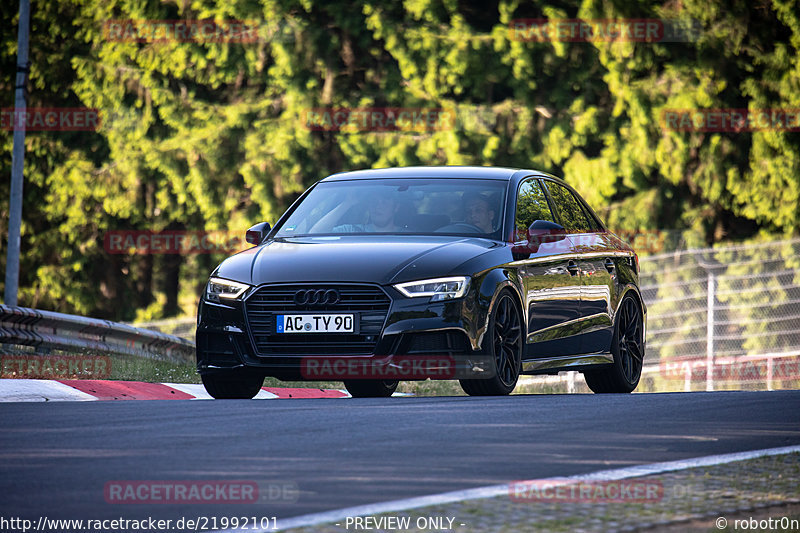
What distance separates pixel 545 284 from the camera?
37.2 feet

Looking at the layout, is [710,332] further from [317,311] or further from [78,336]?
[317,311]

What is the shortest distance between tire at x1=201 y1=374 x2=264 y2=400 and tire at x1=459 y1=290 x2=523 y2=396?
1.56 metres

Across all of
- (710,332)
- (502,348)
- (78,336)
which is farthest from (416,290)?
(710,332)

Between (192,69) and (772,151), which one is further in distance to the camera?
(192,69)

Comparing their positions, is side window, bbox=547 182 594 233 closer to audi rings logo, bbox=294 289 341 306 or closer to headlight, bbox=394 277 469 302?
headlight, bbox=394 277 469 302

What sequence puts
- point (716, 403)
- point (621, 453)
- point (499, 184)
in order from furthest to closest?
point (499, 184) → point (716, 403) → point (621, 453)

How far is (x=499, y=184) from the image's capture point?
11.7m

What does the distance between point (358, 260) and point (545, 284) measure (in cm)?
172

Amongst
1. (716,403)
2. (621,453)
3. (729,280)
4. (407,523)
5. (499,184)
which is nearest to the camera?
(407,523)

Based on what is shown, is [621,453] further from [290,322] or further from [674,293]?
[674,293]

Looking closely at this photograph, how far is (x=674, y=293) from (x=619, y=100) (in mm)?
6370

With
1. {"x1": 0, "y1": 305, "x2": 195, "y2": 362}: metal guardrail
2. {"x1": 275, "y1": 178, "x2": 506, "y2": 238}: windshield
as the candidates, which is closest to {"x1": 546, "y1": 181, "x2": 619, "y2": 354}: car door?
{"x1": 275, "y1": 178, "x2": 506, "y2": 238}: windshield

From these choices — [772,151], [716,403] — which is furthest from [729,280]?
[716,403]

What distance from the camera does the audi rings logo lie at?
10.1 meters
